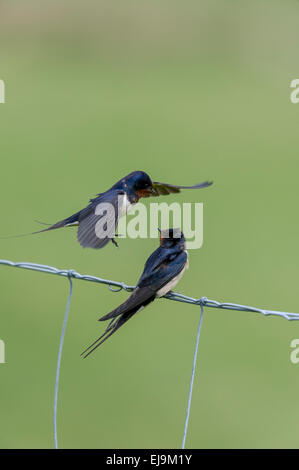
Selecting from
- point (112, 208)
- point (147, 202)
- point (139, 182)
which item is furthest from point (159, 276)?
point (147, 202)

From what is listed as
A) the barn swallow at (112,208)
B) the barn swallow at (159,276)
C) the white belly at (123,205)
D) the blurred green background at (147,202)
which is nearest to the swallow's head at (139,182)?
the barn swallow at (112,208)

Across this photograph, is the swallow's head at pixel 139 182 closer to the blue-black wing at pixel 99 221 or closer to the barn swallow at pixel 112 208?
the barn swallow at pixel 112 208

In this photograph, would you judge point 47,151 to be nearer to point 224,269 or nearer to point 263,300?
point 224,269

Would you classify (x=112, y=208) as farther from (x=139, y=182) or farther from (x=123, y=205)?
(x=139, y=182)

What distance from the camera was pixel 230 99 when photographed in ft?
45.6

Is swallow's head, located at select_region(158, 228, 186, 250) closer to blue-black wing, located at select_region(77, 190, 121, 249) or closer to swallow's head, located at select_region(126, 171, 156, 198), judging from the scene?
blue-black wing, located at select_region(77, 190, 121, 249)

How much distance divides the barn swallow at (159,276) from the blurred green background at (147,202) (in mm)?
1922

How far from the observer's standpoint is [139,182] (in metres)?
4.09

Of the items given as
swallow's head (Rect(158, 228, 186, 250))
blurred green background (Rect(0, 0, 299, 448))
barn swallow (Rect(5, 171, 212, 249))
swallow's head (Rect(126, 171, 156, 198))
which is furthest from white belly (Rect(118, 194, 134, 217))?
blurred green background (Rect(0, 0, 299, 448))

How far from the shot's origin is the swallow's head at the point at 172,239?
362 centimetres

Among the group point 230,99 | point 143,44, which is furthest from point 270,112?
point 143,44

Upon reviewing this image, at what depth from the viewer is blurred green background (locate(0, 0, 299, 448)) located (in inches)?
219

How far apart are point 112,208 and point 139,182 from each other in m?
0.38

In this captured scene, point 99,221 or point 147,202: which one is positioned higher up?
point 147,202
